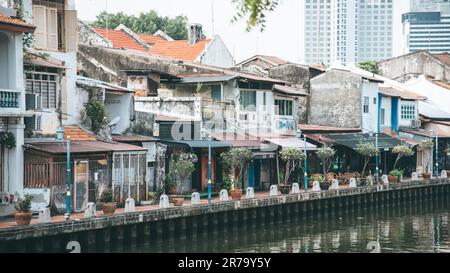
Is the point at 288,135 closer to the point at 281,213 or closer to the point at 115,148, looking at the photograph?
the point at 281,213

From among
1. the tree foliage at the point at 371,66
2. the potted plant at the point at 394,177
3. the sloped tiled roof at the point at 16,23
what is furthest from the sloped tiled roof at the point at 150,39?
the sloped tiled roof at the point at 16,23

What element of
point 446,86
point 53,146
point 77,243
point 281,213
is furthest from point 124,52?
point 446,86

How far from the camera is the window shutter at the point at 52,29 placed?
32.1 meters

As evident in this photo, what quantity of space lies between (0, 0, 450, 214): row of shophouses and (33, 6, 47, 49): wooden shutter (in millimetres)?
43

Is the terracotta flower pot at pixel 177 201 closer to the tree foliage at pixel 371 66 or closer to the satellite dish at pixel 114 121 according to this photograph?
the satellite dish at pixel 114 121

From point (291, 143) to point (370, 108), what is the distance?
12.1 m

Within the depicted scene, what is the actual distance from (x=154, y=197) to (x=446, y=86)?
123ft

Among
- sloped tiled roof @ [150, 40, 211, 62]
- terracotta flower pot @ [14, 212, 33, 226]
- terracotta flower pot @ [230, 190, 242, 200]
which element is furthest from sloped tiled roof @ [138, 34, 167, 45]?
terracotta flower pot @ [14, 212, 33, 226]

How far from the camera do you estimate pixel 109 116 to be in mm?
36344

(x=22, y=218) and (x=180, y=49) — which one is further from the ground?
(x=180, y=49)

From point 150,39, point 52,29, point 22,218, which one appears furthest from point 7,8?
point 150,39

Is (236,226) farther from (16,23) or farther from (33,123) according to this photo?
(16,23)

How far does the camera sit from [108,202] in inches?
1150

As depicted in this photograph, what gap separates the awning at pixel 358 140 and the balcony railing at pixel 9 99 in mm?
24689
